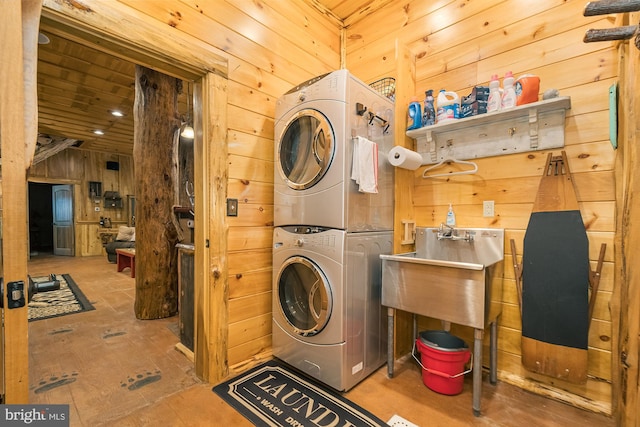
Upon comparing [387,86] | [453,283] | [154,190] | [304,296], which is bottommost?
[304,296]

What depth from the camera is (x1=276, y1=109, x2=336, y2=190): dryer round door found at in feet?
5.61

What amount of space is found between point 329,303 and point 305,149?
3.26 feet

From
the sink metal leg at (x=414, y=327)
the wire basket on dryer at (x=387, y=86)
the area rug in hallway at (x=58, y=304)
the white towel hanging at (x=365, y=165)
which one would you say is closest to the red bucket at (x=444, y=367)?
the sink metal leg at (x=414, y=327)

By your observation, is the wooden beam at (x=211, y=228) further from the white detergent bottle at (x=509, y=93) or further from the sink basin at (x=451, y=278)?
the white detergent bottle at (x=509, y=93)

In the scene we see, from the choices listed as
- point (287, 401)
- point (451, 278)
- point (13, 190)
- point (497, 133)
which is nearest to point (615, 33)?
point (497, 133)

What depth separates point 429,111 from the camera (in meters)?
2.06

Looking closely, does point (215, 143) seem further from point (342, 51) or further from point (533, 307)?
point (533, 307)

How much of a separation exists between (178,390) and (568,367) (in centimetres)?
223

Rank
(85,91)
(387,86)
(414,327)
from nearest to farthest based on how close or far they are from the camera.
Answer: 1. (414,327)
2. (387,86)
3. (85,91)

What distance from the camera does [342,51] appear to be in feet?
9.09

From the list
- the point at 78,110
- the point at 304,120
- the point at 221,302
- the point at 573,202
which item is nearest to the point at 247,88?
the point at 304,120

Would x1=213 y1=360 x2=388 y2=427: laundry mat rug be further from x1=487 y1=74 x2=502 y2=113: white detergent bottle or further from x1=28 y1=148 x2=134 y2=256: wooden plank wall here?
x1=28 y1=148 x2=134 y2=256: wooden plank wall

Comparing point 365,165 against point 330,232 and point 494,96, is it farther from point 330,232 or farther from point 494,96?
point 494,96

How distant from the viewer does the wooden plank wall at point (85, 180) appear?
6.96 meters
